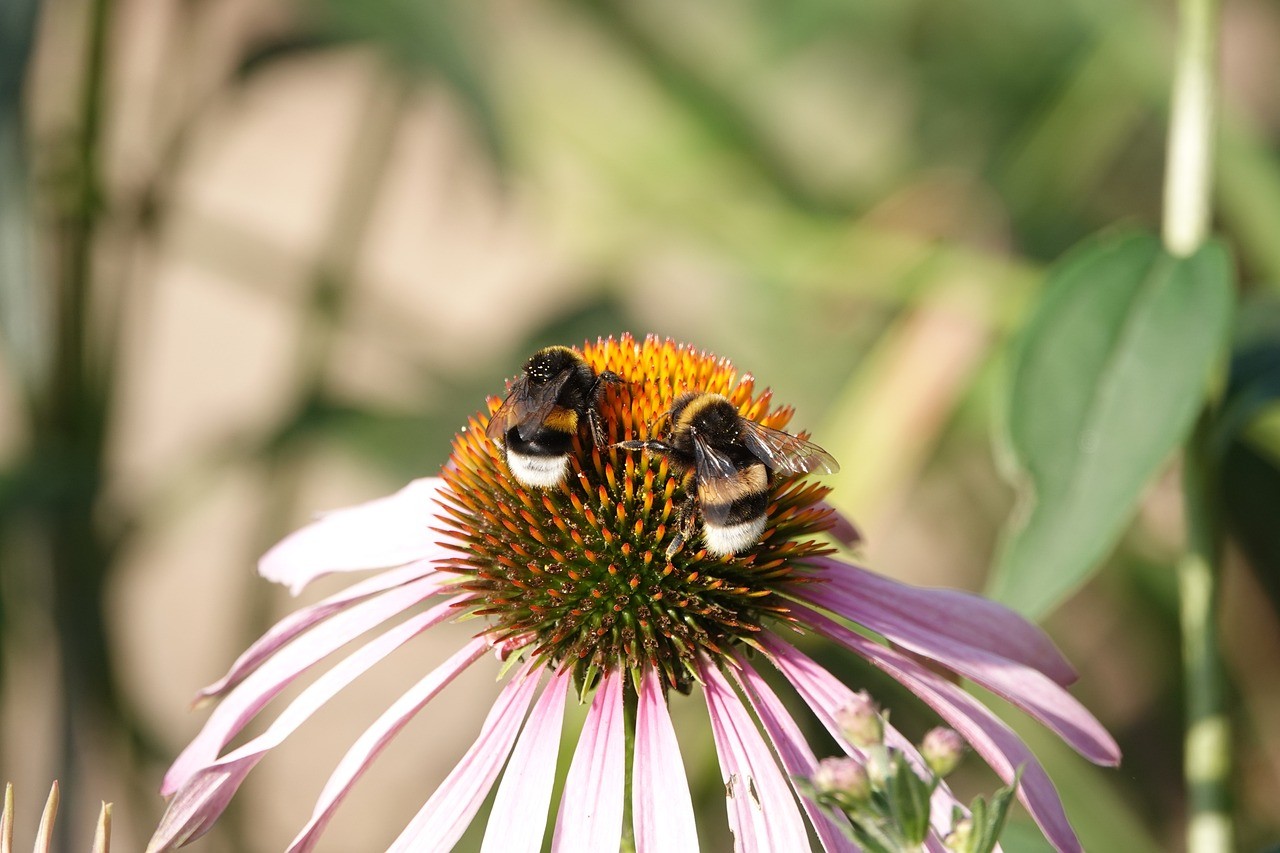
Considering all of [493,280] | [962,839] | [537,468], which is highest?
[493,280]

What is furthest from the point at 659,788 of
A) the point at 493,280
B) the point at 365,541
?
the point at 493,280

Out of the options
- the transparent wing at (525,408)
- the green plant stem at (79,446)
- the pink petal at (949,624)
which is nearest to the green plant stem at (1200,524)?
the pink petal at (949,624)

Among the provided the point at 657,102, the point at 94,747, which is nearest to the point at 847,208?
the point at 657,102

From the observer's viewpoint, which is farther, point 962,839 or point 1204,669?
point 1204,669

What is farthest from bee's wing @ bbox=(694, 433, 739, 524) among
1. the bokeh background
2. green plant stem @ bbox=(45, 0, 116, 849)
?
green plant stem @ bbox=(45, 0, 116, 849)

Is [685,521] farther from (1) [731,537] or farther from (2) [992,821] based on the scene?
(2) [992,821]

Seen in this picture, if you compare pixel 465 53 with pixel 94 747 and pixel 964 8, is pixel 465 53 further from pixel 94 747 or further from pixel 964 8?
pixel 964 8

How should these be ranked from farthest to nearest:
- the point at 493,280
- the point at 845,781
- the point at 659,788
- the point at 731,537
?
the point at 493,280 < the point at 731,537 < the point at 659,788 < the point at 845,781

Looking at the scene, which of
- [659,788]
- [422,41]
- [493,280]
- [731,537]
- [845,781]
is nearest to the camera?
[845,781]
